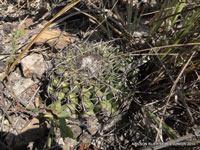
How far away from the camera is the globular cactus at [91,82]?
1.53 m

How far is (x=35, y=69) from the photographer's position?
1932mm

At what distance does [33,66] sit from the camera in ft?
6.38

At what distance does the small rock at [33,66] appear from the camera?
192 centimetres

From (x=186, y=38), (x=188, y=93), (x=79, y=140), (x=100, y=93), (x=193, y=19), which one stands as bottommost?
(x=79, y=140)

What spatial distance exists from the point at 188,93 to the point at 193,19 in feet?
1.83

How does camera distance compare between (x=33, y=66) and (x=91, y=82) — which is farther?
(x=33, y=66)

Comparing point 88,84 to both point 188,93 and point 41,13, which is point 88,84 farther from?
point 41,13

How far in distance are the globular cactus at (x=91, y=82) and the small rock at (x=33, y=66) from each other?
1.07ft

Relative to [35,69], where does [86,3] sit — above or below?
above

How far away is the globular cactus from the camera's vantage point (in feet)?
5.01

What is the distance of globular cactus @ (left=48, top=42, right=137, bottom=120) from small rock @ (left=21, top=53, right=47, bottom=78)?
33 cm

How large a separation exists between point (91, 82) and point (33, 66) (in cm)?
68

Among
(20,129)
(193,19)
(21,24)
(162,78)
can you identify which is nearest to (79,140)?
(20,129)

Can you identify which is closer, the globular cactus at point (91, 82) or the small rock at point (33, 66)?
the globular cactus at point (91, 82)
